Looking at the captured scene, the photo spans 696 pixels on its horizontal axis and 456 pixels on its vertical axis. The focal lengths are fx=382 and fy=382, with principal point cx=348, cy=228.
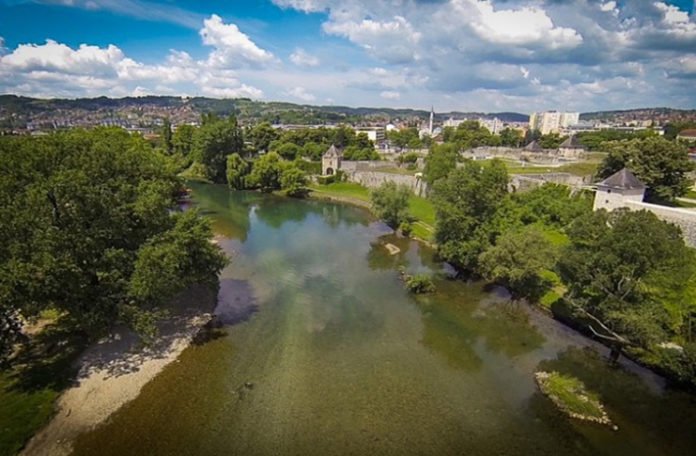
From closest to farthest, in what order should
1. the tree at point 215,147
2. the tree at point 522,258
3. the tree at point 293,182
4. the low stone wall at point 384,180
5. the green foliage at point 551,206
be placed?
the tree at point 522,258
the green foliage at point 551,206
the low stone wall at point 384,180
the tree at point 293,182
the tree at point 215,147

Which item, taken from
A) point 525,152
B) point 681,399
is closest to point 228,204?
point 681,399

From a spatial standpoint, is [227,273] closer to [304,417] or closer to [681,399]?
[304,417]

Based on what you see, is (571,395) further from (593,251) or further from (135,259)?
(135,259)

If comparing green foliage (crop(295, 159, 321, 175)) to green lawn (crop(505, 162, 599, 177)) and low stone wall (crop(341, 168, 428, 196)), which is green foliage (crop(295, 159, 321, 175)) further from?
green lawn (crop(505, 162, 599, 177))

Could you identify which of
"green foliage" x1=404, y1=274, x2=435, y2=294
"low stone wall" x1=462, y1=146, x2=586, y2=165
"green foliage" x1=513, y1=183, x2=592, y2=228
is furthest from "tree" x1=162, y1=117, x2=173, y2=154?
"green foliage" x1=404, y1=274, x2=435, y2=294

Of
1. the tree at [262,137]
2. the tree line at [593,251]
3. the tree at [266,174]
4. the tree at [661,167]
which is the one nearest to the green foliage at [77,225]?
the tree line at [593,251]

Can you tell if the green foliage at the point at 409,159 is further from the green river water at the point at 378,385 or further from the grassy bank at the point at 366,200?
the green river water at the point at 378,385

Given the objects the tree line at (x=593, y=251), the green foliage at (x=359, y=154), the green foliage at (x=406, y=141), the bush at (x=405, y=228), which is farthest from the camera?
the green foliage at (x=406, y=141)
